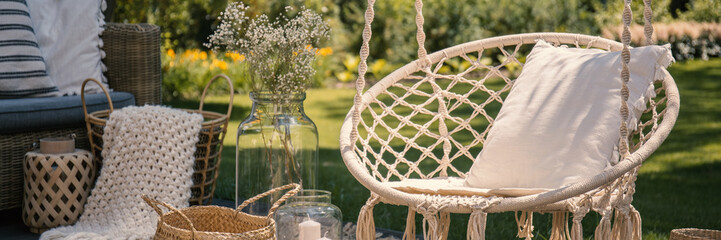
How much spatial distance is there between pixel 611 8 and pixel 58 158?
7.03 metres

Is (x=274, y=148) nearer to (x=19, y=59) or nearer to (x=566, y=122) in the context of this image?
(x=566, y=122)

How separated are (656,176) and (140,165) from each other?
2342 mm

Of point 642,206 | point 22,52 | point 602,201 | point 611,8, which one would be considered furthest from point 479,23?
point 602,201

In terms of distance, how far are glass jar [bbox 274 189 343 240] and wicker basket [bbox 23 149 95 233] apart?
3.17 ft

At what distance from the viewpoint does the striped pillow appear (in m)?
2.55

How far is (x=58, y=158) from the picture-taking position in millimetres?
2326

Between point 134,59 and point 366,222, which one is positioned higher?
point 134,59

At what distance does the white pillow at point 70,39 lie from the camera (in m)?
2.77

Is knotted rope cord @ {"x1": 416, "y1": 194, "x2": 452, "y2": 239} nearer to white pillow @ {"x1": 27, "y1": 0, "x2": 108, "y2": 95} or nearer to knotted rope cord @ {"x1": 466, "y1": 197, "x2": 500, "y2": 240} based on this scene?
knotted rope cord @ {"x1": 466, "y1": 197, "x2": 500, "y2": 240}

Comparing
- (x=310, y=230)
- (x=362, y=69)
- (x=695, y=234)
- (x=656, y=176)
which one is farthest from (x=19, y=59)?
(x=656, y=176)

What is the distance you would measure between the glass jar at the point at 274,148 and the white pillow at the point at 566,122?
20.4 inches

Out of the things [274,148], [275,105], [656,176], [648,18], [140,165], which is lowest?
[656,176]

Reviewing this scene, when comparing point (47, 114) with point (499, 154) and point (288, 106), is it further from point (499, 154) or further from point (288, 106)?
point (499, 154)

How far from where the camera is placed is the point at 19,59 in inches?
102
